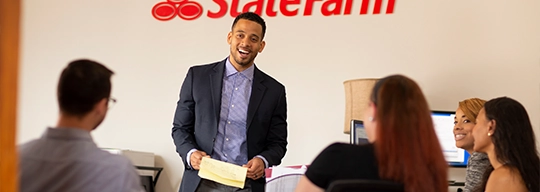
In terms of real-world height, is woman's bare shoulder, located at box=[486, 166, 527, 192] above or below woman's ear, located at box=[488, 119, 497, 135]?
below

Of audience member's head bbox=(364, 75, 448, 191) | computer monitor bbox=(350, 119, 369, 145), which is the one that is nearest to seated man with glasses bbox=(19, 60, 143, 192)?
audience member's head bbox=(364, 75, 448, 191)

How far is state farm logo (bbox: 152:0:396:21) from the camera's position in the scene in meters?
5.04

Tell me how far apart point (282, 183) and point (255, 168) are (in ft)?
0.72

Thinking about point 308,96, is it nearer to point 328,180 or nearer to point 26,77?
point 26,77

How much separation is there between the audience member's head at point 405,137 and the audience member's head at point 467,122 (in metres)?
2.09

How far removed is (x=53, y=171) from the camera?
1.87m

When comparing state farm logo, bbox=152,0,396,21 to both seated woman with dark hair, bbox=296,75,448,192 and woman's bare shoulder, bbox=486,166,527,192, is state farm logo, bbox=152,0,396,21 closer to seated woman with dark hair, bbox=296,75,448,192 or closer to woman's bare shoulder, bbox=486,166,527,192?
woman's bare shoulder, bbox=486,166,527,192

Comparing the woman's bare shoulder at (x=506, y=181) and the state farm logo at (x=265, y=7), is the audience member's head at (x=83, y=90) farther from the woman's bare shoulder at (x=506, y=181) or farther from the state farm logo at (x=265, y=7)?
the state farm logo at (x=265, y=7)

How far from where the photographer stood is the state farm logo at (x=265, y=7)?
199 inches

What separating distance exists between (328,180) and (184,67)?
127 inches

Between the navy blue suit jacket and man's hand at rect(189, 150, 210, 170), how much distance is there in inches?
1.9

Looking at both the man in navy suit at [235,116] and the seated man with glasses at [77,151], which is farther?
the man in navy suit at [235,116]

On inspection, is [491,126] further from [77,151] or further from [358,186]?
[77,151]

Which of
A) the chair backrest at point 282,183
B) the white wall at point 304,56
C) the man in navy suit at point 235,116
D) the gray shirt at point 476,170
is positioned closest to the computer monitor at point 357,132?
the white wall at point 304,56
